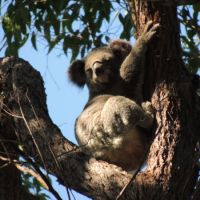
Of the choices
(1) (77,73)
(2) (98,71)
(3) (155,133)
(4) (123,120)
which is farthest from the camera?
(1) (77,73)

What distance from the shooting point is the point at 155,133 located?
337 centimetres

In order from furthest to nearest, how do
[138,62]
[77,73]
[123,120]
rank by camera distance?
[77,73] → [138,62] → [123,120]

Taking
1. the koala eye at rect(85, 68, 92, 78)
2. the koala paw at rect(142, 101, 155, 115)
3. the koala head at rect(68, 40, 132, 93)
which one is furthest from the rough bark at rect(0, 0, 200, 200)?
the koala eye at rect(85, 68, 92, 78)

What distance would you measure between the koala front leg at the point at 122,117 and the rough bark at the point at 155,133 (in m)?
0.22

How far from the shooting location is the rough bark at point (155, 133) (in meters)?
3.56

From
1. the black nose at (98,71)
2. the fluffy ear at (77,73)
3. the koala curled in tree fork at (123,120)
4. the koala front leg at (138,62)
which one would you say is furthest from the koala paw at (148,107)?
the fluffy ear at (77,73)

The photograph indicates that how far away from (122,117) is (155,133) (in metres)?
1.20

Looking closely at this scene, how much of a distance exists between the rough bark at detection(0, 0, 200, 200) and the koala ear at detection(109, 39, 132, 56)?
4.06 ft

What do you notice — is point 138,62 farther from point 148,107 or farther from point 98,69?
point 98,69

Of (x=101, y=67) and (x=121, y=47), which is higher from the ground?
(x=121, y=47)

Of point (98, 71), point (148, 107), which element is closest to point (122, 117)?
point (148, 107)

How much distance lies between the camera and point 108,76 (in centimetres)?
550

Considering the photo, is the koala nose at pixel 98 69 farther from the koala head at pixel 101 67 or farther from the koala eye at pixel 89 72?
the koala eye at pixel 89 72

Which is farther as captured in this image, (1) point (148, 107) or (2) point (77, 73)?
(2) point (77, 73)
